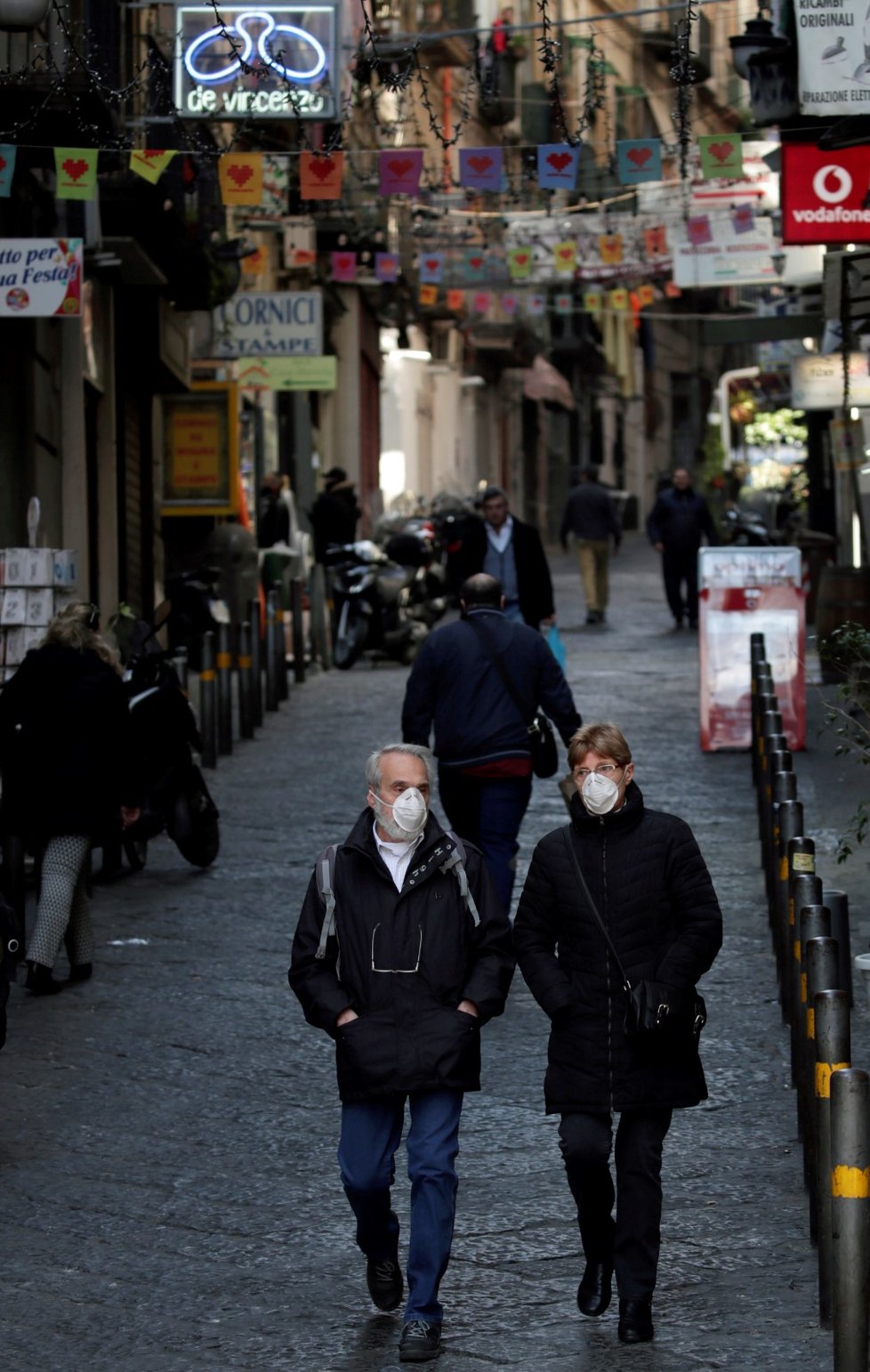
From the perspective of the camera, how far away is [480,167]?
1711 cm

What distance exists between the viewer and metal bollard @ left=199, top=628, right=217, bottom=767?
57.2 ft

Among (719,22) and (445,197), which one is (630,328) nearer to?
(719,22)

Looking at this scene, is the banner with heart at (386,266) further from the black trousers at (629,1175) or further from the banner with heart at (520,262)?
the black trousers at (629,1175)

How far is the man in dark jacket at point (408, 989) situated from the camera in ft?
20.3

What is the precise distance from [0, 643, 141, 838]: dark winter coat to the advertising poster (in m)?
3.95

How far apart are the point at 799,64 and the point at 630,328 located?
55382 mm

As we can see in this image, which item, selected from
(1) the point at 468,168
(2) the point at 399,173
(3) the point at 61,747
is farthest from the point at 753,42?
(3) the point at 61,747

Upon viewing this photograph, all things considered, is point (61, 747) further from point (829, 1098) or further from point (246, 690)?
point (246, 690)

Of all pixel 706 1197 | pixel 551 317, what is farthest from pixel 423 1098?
pixel 551 317

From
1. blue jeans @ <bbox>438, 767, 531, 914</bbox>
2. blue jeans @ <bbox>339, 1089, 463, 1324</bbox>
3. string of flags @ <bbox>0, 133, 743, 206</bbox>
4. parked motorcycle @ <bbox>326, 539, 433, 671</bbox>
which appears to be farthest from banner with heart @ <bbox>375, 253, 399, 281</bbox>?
blue jeans @ <bbox>339, 1089, 463, 1324</bbox>

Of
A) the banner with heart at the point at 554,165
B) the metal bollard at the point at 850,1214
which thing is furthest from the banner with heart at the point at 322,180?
the metal bollard at the point at 850,1214

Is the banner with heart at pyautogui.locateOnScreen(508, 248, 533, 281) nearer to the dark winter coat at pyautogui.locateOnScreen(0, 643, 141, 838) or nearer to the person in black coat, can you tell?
the dark winter coat at pyautogui.locateOnScreen(0, 643, 141, 838)

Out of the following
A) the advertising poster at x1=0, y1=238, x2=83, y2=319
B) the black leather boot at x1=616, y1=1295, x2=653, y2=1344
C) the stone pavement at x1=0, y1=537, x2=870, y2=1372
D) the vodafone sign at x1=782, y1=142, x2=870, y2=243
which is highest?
the vodafone sign at x1=782, y1=142, x2=870, y2=243

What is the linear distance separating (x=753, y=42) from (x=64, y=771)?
18.3ft
